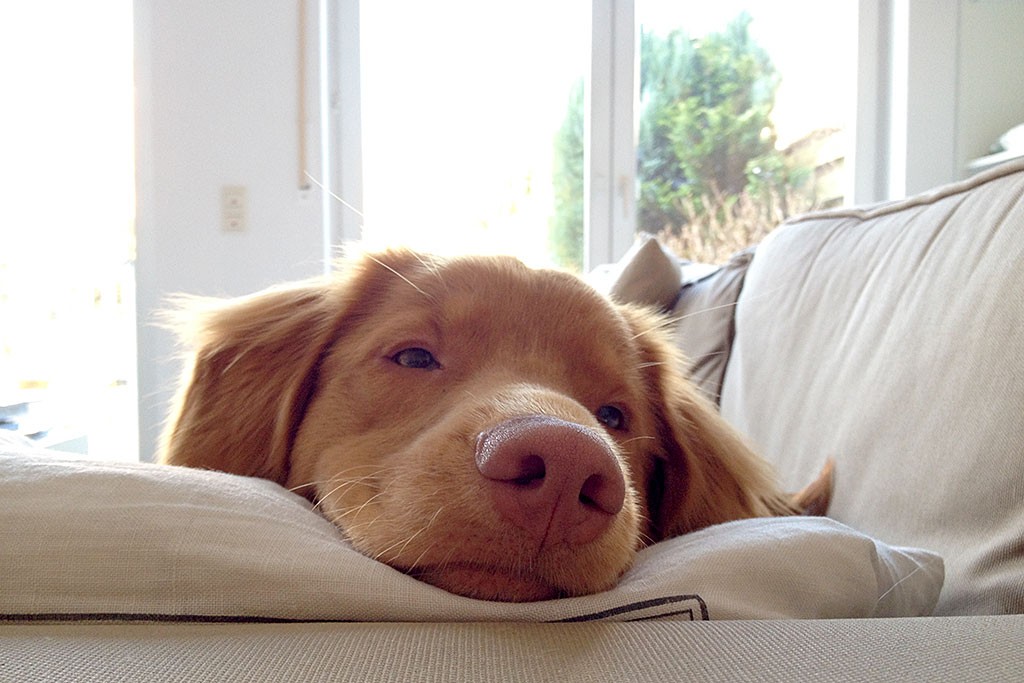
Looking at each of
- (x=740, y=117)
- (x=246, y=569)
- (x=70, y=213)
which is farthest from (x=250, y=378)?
(x=740, y=117)

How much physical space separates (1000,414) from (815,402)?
0.58 m

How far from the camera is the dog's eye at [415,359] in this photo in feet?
4.17

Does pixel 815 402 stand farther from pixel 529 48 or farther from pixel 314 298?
pixel 529 48

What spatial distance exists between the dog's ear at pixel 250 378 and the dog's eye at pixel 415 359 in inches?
8.1

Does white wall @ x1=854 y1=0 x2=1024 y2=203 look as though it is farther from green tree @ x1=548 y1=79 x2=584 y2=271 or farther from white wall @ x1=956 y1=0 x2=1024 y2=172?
green tree @ x1=548 y1=79 x2=584 y2=271

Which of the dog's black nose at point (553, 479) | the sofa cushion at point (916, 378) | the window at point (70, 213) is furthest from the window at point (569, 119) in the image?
the dog's black nose at point (553, 479)

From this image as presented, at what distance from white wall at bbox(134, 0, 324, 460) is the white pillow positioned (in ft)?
11.2

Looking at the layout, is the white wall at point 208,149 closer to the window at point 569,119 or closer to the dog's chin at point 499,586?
the window at point 569,119

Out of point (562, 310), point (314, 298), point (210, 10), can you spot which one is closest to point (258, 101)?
point (210, 10)

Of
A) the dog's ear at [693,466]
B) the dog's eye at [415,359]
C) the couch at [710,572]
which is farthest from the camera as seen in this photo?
the dog's ear at [693,466]

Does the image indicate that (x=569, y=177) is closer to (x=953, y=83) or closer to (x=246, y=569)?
(x=953, y=83)

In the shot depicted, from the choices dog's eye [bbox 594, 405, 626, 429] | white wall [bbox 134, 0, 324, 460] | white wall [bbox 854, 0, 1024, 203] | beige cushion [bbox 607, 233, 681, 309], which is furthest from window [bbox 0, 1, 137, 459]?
white wall [bbox 854, 0, 1024, 203]

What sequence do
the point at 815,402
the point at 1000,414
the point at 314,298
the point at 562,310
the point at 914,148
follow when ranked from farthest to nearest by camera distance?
1. the point at 914,148
2. the point at 815,402
3. the point at 314,298
4. the point at 562,310
5. the point at 1000,414

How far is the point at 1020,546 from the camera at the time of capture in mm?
948
